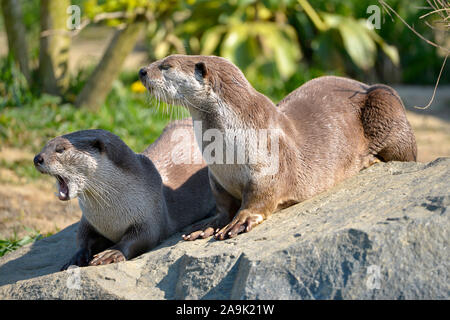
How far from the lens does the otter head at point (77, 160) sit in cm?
323

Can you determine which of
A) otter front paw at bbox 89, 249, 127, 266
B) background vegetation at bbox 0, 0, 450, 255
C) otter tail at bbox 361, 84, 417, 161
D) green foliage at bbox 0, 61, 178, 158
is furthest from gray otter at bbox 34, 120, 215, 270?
green foliage at bbox 0, 61, 178, 158

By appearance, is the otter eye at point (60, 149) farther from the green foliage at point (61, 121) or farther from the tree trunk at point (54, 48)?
the tree trunk at point (54, 48)

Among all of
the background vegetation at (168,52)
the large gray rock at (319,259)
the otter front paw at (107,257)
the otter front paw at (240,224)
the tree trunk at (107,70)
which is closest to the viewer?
the large gray rock at (319,259)

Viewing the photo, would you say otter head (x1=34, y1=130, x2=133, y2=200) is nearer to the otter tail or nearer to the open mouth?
the open mouth

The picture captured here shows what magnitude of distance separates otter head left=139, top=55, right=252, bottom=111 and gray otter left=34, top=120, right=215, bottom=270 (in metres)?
0.53

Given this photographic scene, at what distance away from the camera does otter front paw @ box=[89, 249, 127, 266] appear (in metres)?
3.20

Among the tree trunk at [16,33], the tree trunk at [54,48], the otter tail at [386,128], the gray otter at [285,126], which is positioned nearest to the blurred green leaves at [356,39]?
the tree trunk at [54,48]

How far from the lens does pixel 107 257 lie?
3248 millimetres

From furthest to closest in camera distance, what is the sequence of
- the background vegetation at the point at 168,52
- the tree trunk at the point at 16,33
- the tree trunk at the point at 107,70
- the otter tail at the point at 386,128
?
1. the tree trunk at the point at 16,33
2. the tree trunk at the point at 107,70
3. the background vegetation at the point at 168,52
4. the otter tail at the point at 386,128

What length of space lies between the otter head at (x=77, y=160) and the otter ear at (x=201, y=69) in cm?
70

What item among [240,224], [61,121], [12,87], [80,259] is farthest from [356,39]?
[80,259]

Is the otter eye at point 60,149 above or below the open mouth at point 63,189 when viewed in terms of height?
above

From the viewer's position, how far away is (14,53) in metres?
6.79

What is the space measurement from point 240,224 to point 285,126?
0.63 m
